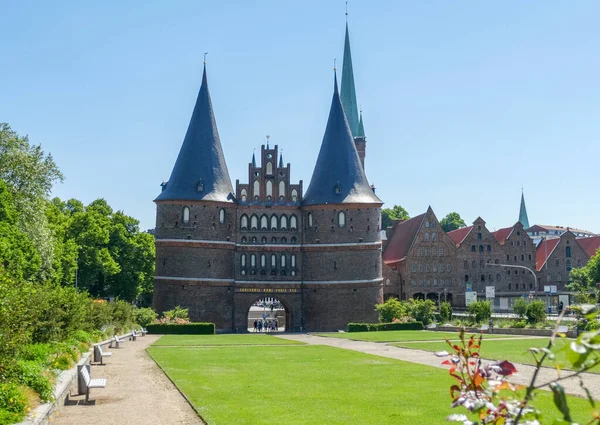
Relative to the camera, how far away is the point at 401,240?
83562 millimetres

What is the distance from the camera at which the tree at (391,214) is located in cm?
11753

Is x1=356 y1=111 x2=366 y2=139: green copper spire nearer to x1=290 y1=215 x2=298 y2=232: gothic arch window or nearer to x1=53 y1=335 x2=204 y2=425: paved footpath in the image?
x1=290 y1=215 x2=298 y2=232: gothic arch window

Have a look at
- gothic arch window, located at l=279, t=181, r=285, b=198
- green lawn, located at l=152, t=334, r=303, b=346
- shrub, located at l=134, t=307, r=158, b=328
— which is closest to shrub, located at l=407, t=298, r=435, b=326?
green lawn, located at l=152, t=334, r=303, b=346

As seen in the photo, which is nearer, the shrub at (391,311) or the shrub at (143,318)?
the shrub at (143,318)

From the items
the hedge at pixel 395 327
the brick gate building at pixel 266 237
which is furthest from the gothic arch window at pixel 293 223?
the hedge at pixel 395 327

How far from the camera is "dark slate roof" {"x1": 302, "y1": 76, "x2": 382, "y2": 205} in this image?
61897 millimetres

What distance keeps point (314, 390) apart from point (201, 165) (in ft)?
149

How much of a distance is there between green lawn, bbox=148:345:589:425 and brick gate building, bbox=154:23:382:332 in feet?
106

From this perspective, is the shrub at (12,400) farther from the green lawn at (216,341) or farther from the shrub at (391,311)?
the shrub at (391,311)

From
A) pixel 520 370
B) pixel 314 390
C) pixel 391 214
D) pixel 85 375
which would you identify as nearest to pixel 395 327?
pixel 520 370

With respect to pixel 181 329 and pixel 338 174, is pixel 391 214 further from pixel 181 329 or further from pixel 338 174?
pixel 181 329

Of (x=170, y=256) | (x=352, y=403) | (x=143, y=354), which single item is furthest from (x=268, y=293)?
(x=352, y=403)

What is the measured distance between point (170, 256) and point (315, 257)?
12635 mm

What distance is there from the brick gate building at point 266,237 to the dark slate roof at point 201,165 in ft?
0.29
